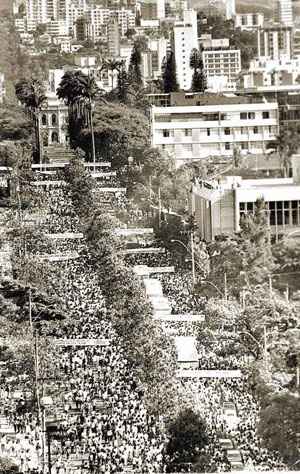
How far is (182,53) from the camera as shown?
1202cm

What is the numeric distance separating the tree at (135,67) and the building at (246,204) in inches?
46.1

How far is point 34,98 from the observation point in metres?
11.3

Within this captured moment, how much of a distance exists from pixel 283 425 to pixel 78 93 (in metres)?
2.79

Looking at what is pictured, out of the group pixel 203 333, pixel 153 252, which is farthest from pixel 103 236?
pixel 203 333

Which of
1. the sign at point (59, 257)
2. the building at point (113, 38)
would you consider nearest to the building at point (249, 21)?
the building at point (113, 38)

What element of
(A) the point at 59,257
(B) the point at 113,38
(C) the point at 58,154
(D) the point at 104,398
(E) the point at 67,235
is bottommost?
(D) the point at 104,398

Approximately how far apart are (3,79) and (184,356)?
225 centimetres

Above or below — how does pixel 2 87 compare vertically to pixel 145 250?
above

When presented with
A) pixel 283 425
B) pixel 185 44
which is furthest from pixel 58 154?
pixel 283 425

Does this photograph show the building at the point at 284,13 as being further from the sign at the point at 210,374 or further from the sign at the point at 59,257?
the sign at the point at 210,374

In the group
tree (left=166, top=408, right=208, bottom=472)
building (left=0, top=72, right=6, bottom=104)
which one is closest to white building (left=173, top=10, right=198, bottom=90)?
building (left=0, top=72, right=6, bottom=104)

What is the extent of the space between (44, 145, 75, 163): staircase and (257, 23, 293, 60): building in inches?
56.4

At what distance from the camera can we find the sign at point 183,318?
412 inches

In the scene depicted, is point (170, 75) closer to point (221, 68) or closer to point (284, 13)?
point (221, 68)
